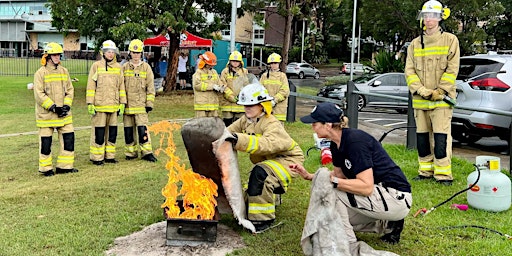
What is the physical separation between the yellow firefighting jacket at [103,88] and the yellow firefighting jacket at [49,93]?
0.57 meters

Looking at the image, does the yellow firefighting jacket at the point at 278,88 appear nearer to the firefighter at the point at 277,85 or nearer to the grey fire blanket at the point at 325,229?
the firefighter at the point at 277,85

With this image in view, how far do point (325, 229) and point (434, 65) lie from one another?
3354 millimetres

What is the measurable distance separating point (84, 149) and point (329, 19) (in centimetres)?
4934

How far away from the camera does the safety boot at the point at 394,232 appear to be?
446cm

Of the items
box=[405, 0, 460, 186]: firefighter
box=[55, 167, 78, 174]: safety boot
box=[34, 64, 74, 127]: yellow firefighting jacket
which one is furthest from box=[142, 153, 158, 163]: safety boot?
box=[405, 0, 460, 186]: firefighter

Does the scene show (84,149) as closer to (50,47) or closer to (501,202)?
(50,47)

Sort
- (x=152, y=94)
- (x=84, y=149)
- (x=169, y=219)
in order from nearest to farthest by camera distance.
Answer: (x=169, y=219) < (x=152, y=94) < (x=84, y=149)

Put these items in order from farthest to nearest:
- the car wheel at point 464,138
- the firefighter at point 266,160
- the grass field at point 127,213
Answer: the car wheel at point 464,138 → the firefighter at point 266,160 → the grass field at point 127,213

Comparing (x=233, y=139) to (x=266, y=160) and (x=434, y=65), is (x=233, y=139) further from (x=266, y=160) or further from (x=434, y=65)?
(x=434, y=65)

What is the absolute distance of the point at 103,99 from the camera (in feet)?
26.3

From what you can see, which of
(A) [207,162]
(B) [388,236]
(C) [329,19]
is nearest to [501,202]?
(B) [388,236]

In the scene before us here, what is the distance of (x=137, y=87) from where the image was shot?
8422 millimetres

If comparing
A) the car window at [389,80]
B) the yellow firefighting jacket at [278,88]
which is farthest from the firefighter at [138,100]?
the car window at [389,80]

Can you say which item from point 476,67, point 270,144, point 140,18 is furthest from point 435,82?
point 140,18
